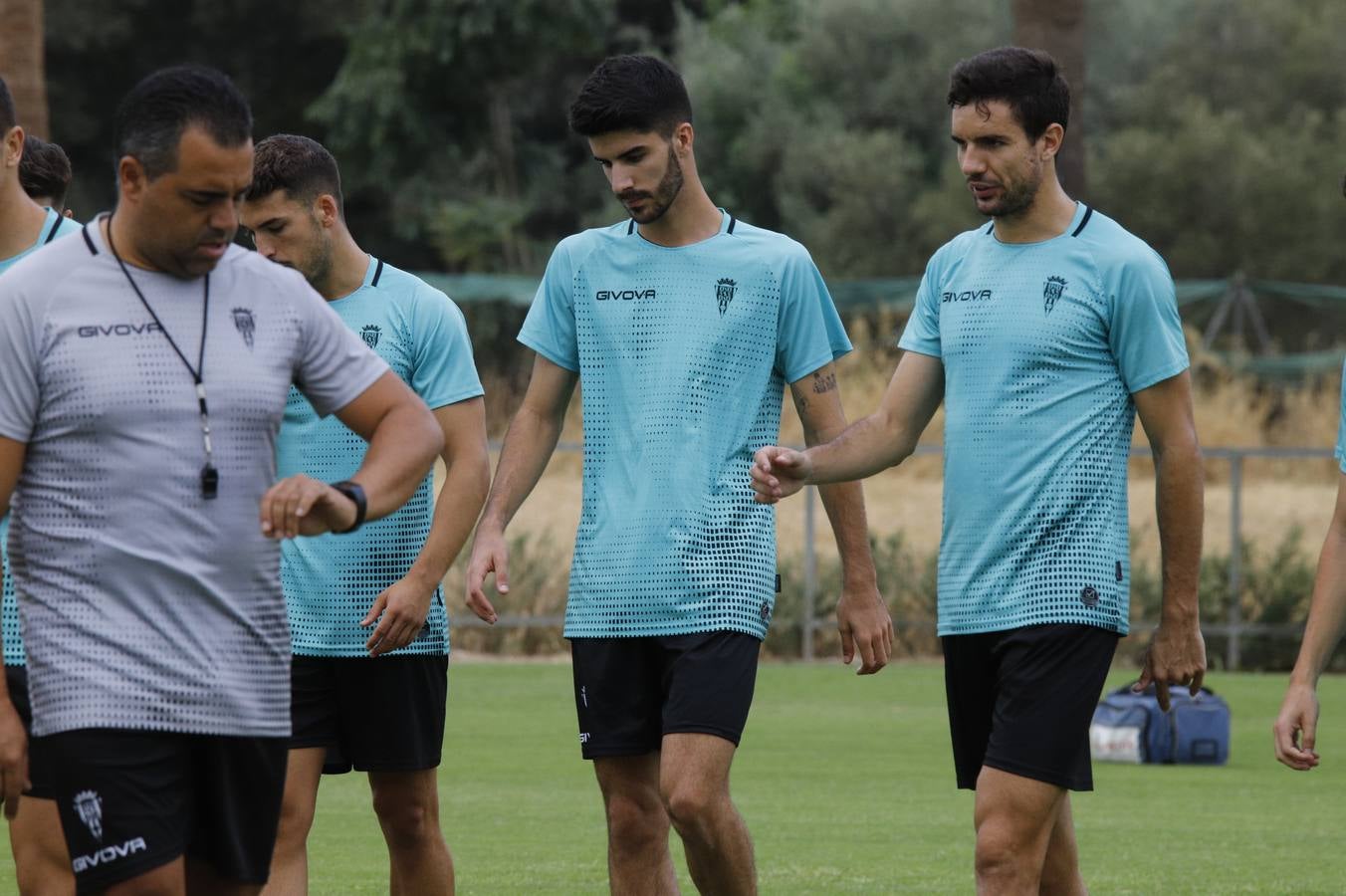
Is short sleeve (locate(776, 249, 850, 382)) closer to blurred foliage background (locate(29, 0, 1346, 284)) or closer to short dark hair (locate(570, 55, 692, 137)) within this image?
short dark hair (locate(570, 55, 692, 137))

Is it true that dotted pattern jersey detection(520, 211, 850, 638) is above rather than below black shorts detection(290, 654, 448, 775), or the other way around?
above

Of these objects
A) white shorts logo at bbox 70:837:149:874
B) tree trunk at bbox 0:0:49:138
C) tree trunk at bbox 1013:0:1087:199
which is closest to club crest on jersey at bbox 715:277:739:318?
white shorts logo at bbox 70:837:149:874

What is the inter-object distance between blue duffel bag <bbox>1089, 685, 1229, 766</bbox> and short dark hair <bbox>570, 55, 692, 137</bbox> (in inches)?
319

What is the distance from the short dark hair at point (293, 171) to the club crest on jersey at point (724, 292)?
113cm

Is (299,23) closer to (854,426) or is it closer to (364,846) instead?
(364,846)

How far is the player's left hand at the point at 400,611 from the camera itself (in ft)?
21.0

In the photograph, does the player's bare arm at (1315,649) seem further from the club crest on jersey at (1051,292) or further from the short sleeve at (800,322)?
the short sleeve at (800,322)

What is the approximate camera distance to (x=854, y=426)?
657 centimetres

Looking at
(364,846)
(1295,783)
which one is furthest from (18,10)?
(1295,783)

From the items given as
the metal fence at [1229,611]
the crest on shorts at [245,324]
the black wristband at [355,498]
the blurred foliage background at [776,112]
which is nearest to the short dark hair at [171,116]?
the crest on shorts at [245,324]

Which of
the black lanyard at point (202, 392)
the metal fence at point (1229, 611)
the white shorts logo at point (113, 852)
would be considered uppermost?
the black lanyard at point (202, 392)

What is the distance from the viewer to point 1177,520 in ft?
20.3

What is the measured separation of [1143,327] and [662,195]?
1407 millimetres

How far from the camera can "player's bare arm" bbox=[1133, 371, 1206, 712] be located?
615 cm
